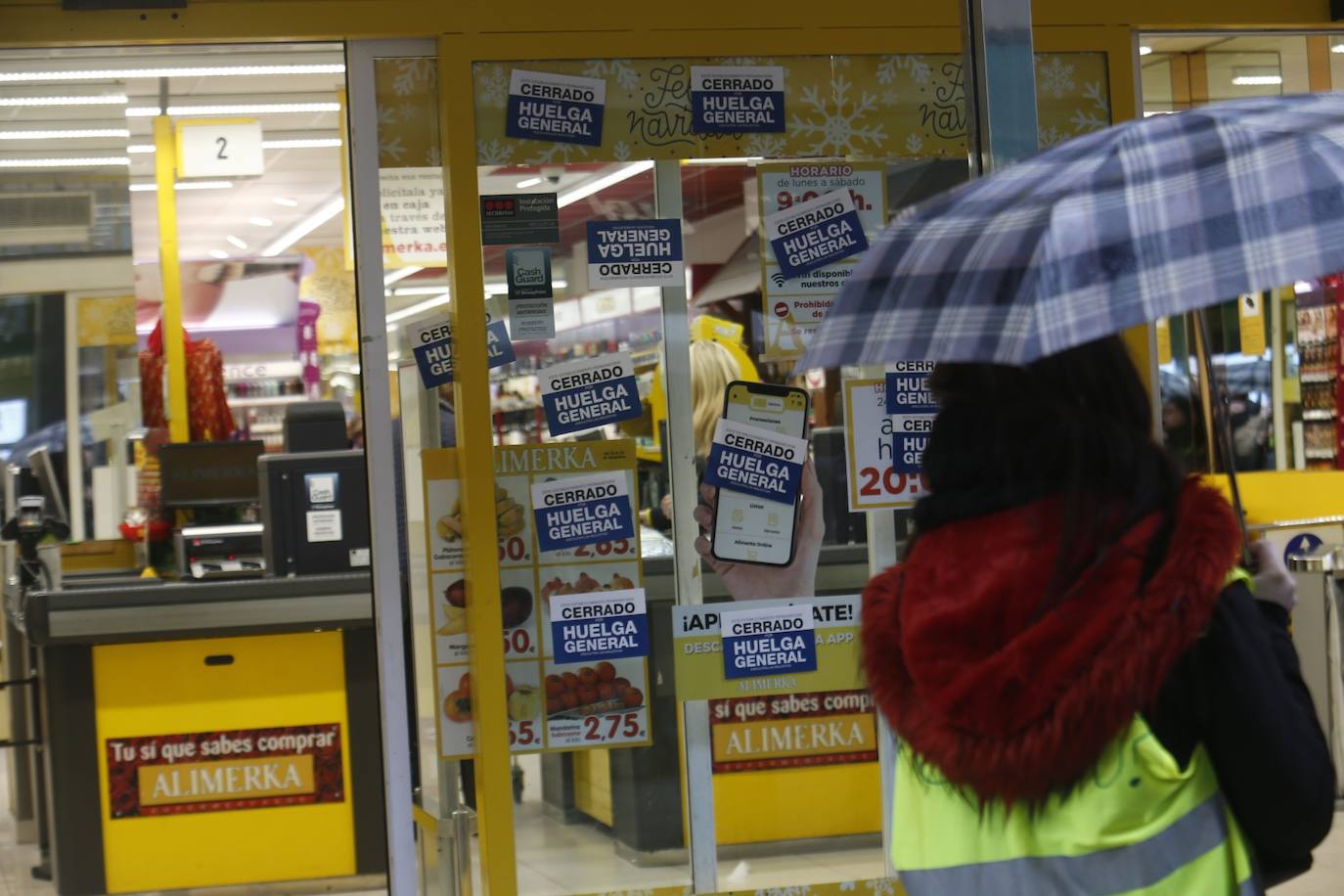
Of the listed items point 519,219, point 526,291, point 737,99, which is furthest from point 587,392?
point 737,99

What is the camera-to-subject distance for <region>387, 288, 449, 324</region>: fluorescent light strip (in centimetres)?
379

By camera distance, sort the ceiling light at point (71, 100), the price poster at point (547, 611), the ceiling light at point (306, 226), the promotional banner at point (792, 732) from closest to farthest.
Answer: the price poster at point (547, 611), the ceiling light at point (71, 100), the promotional banner at point (792, 732), the ceiling light at point (306, 226)

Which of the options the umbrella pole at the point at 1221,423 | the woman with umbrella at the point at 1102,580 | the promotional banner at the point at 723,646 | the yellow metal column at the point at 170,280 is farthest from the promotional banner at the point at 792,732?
the yellow metal column at the point at 170,280

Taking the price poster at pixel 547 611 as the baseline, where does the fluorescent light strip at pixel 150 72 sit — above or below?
above

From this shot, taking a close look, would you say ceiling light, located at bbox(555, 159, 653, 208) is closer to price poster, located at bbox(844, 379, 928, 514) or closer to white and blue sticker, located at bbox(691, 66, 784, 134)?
white and blue sticker, located at bbox(691, 66, 784, 134)

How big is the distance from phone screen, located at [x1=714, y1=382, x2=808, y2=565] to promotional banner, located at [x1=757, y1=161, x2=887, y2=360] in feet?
0.36

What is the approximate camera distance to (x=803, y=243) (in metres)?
3.90

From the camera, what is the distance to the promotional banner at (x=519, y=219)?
373cm

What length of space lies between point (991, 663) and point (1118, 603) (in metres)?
0.14

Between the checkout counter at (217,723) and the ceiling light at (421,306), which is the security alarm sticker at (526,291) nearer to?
the ceiling light at (421,306)

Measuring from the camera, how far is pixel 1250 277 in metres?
1.61

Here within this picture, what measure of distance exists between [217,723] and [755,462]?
234 cm

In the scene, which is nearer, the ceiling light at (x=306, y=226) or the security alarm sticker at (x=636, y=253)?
the security alarm sticker at (x=636, y=253)

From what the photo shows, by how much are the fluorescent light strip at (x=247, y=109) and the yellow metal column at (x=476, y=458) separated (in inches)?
158
